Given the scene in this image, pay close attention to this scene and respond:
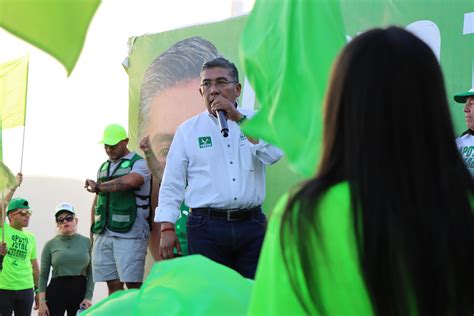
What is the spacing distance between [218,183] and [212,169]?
0.10 meters

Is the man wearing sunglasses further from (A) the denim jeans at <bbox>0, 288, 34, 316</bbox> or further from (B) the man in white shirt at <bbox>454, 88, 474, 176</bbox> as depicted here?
(B) the man in white shirt at <bbox>454, 88, 474, 176</bbox>

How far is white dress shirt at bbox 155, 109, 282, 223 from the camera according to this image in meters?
4.75

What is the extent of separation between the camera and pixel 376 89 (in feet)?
4.89

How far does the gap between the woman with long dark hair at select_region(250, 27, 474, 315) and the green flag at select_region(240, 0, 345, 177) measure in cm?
41

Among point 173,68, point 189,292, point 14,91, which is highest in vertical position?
point 173,68

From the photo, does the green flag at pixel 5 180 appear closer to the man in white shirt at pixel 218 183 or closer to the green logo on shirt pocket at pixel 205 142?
the man in white shirt at pixel 218 183

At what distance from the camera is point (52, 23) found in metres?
2.06

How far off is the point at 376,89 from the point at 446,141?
0.17 meters

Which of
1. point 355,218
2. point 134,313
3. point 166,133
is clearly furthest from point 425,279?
point 166,133

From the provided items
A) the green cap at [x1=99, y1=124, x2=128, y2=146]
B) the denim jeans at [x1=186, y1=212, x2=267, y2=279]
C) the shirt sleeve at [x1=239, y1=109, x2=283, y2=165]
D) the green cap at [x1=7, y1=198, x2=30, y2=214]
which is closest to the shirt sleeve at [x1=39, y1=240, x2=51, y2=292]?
the green cap at [x1=7, y1=198, x2=30, y2=214]

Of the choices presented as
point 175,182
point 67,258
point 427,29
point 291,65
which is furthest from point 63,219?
point 291,65

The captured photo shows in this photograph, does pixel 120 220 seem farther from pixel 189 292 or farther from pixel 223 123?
pixel 189 292

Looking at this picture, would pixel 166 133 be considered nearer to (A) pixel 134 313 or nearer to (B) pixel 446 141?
(A) pixel 134 313

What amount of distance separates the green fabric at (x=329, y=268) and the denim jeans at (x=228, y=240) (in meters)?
3.24
